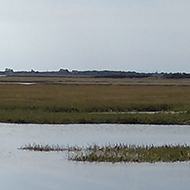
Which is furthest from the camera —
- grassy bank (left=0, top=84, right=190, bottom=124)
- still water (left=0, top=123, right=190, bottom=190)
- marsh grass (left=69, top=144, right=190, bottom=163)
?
grassy bank (left=0, top=84, right=190, bottom=124)

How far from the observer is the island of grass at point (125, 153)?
18.2m

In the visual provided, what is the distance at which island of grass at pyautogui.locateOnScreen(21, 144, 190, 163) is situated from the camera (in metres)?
18.2

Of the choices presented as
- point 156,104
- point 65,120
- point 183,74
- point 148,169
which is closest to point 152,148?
point 148,169

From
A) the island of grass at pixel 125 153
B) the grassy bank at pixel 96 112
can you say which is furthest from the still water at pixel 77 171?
the grassy bank at pixel 96 112

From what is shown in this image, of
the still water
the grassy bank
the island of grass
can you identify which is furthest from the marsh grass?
the grassy bank

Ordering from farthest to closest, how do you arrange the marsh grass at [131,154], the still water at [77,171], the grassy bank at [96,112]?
the grassy bank at [96,112] < the marsh grass at [131,154] < the still water at [77,171]

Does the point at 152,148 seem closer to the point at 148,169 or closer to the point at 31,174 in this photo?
the point at 148,169

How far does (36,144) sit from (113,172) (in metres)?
5.83

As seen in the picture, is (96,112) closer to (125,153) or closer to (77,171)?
(125,153)

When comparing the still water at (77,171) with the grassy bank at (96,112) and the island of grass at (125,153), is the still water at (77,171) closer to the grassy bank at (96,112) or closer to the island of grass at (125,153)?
the island of grass at (125,153)

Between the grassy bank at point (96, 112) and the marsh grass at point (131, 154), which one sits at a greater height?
the grassy bank at point (96, 112)

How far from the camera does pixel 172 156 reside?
61.3 ft

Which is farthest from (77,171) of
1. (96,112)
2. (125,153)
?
(96,112)

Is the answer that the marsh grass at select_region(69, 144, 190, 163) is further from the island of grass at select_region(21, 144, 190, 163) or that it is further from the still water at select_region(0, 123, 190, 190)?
the still water at select_region(0, 123, 190, 190)
